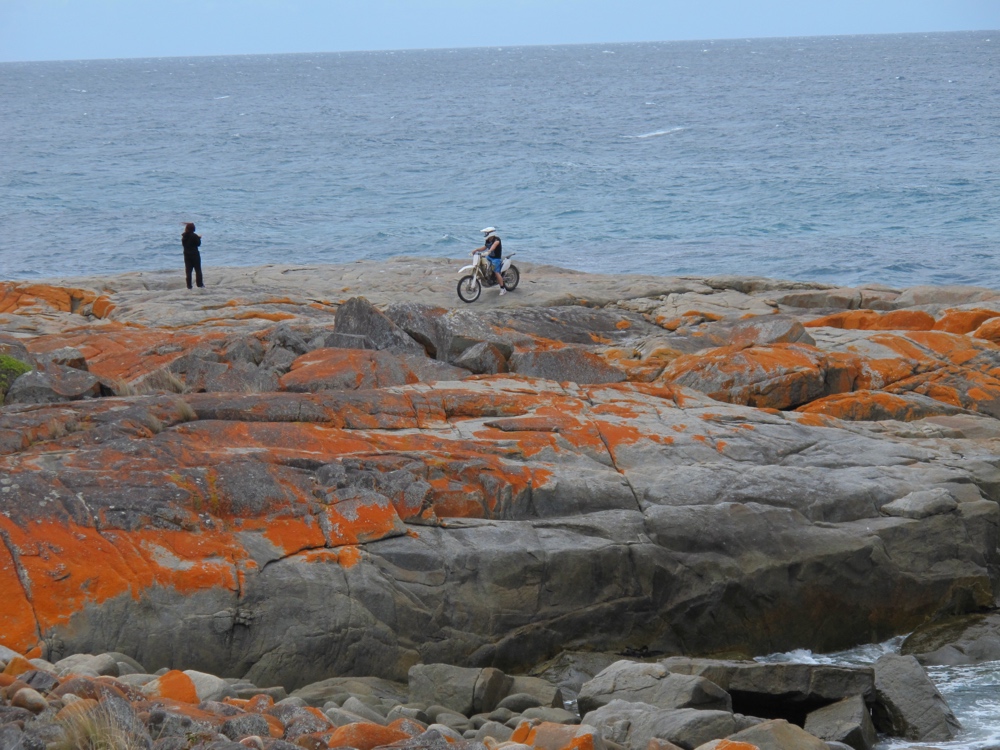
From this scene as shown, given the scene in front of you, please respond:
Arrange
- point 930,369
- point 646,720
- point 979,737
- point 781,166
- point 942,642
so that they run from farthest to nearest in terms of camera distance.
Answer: point 781,166 → point 930,369 → point 942,642 → point 979,737 → point 646,720

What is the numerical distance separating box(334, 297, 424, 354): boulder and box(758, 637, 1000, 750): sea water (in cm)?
1028

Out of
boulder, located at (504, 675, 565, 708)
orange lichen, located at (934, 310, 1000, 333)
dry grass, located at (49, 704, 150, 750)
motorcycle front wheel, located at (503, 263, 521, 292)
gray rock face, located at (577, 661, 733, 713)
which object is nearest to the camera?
dry grass, located at (49, 704, 150, 750)

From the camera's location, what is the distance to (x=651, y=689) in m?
10.0

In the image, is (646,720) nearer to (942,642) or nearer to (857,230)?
(942,642)

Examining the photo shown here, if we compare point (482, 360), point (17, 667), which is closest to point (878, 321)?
point (482, 360)

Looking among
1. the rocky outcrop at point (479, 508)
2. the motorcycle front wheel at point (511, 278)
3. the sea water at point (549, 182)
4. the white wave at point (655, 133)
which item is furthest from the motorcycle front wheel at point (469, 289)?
the white wave at point (655, 133)

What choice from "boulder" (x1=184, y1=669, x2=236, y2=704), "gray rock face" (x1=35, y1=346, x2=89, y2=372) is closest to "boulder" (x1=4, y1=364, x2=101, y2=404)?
"gray rock face" (x1=35, y1=346, x2=89, y2=372)

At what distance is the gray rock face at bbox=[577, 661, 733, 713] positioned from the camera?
970cm

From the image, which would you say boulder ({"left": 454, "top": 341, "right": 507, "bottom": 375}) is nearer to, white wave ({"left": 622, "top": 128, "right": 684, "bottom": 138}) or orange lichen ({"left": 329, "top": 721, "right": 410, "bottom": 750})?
orange lichen ({"left": 329, "top": 721, "right": 410, "bottom": 750})

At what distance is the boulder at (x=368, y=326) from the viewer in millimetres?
20422

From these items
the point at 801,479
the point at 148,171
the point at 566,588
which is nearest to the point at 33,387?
the point at 566,588

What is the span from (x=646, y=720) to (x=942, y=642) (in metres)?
6.38

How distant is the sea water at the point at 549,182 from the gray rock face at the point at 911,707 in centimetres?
3299

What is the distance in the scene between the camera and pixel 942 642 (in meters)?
13.4
